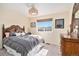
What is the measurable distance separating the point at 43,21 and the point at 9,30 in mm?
523

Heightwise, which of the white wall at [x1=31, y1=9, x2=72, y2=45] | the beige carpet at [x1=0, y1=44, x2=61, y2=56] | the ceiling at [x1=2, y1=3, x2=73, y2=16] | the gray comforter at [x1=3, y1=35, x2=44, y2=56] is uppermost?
the ceiling at [x1=2, y1=3, x2=73, y2=16]

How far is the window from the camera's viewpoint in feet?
6.80

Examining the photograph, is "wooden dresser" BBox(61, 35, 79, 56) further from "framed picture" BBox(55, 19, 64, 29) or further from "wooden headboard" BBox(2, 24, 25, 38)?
"wooden headboard" BBox(2, 24, 25, 38)

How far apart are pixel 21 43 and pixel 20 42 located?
0.07ft

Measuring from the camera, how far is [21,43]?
6.53 ft

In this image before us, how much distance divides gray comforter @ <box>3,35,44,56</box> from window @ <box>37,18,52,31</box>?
0.21 meters

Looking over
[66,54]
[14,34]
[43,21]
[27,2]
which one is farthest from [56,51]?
[27,2]

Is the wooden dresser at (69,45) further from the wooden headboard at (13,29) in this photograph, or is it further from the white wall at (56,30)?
the wooden headboard at (13,29)

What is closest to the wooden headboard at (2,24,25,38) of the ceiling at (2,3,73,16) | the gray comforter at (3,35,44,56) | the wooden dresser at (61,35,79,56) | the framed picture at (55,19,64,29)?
the gray comforter at (3,35,44,56)

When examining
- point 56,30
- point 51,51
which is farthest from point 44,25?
point 51,51

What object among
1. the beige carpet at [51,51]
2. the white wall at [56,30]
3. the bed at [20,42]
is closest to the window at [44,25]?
the white wall at [56,30]

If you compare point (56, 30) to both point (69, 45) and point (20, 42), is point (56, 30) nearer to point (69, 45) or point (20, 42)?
point (69, 45)

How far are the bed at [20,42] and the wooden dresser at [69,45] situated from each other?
0.32 m

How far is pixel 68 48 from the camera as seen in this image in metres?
2.02
